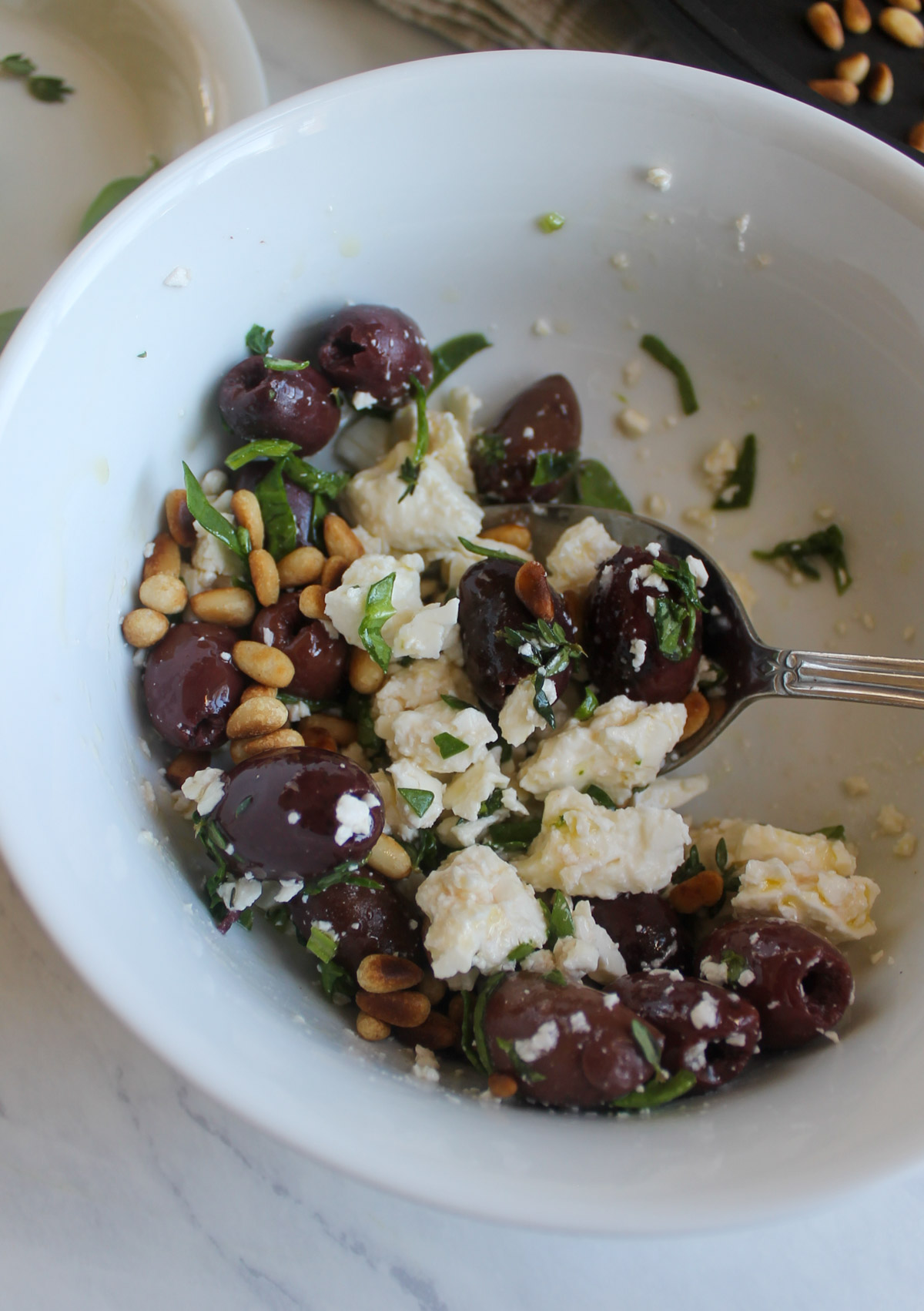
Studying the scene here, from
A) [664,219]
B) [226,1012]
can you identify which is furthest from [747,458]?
[226,1012]

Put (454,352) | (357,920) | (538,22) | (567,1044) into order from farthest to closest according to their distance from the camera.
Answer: (538,22)
(454,352)
(357,920)
(567,1044)

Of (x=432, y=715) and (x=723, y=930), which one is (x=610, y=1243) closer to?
(x=723, y=930)

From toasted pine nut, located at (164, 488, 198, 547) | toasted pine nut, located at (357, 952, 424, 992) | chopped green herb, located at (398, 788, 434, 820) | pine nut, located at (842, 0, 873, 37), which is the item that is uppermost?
pine nut, located at (842, 0, 873, 37)

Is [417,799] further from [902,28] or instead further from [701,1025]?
[902,28]

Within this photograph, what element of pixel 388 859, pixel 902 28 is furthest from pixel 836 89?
pixel 388 859

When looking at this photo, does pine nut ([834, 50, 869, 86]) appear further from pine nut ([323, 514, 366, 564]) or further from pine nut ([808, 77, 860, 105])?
pine nut ([323, 514, 366, 564])

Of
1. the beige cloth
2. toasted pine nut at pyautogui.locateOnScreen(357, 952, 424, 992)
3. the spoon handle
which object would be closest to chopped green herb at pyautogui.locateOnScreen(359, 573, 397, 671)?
toasted pine nut at pyautogui.locateOnScreen(357, 952, 424, 992)

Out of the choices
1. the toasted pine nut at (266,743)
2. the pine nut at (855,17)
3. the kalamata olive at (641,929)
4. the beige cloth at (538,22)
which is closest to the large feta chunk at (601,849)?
the kalamata olive at (641,929)
